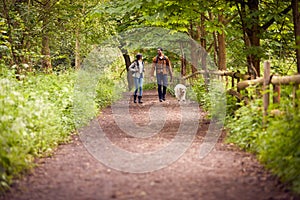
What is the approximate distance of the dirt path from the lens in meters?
5.71

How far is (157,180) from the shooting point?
6391 mm

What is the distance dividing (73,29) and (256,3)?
11.3 m

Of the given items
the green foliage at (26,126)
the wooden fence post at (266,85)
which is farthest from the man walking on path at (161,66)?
the wooden fence post at (266,85)

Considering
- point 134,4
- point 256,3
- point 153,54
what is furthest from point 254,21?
point 153,54

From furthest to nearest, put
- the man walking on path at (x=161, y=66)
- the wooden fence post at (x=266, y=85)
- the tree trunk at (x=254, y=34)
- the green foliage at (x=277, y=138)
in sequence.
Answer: the man walking on path at (x=161, y=66), the tree trunk at (x=254, y=34), the wooden fence post at (x=266, y=85), the green foliage at (x=277, y=138)

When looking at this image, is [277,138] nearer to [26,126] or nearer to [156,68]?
[26,126]

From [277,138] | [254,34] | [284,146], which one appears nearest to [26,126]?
[277,138]

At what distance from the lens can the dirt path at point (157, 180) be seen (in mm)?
5711

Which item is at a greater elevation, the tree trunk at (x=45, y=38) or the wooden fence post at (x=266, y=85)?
the tree trunk at (x=45, y=38)

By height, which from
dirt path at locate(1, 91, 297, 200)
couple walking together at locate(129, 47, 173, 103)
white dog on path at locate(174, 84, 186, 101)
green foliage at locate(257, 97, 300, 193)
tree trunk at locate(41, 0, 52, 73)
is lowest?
dirt path at locate(1, 91, 297, 200)

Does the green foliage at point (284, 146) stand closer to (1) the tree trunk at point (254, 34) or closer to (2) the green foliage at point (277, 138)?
(2) the green foliage at point (277, 138)

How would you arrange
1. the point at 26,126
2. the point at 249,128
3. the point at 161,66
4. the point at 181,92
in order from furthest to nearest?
the point at 181,92 < the point at 161,66 < the point at 249,128 < the point at 26,126

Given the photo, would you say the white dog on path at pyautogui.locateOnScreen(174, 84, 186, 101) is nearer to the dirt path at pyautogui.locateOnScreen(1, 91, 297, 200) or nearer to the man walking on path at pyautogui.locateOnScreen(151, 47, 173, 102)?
the man walking on path at pyautogui.locateOnScreen(151, 47, 173, 102)

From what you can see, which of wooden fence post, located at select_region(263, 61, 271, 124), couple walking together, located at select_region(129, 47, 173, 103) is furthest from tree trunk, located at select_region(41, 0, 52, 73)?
wooden fence post, located at select_region(263, 61, 271, 124)
